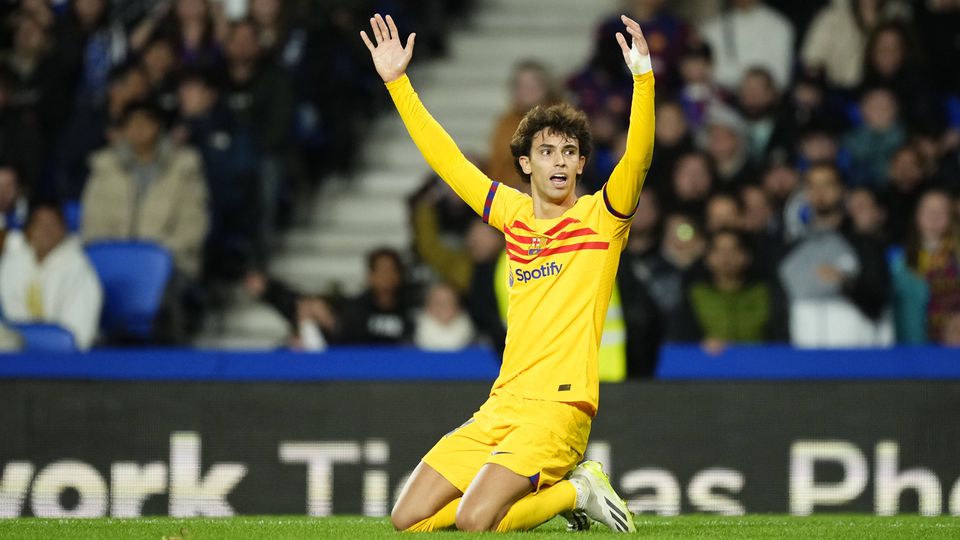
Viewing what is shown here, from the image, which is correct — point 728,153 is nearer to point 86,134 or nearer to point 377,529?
point 86,134

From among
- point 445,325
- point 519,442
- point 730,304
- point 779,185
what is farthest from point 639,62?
point 779,185

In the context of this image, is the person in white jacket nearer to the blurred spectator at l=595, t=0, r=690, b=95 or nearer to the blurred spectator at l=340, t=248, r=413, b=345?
the blurred spectator at l=340, t=248, r=413, b=345

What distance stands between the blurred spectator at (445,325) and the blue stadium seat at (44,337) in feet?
7.30

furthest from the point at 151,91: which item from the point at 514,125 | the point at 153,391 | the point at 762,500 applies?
the point at 762,500

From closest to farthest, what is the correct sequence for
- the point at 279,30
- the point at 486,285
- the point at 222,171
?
the point at 486,285 → the point at 222,171 → the point at 279,30

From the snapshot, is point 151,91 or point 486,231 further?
point 151,91

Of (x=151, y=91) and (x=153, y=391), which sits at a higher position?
(x=151, y=91)

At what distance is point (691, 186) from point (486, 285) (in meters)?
1.98

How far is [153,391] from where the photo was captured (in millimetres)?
9617

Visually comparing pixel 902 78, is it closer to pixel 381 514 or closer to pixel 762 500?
pixel 762 500

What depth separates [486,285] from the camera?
1061 centimetres

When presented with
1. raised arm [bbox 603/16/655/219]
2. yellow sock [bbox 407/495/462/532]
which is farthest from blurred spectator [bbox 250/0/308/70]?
raised arm [bbox 603/16/655/219]

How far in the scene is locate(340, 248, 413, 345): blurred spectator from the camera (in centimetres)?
1131

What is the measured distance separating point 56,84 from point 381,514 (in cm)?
658
